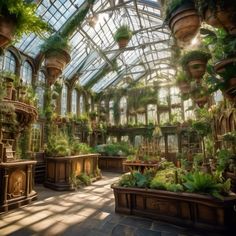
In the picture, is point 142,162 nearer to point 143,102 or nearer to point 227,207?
point 227,207

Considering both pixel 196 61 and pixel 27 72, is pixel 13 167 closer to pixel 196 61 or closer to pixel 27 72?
pixel 196 61

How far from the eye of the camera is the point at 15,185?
12.8 ft

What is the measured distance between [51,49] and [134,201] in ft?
11.7

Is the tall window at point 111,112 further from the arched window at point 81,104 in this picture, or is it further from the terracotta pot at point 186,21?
the terracotta pot at point 186,21

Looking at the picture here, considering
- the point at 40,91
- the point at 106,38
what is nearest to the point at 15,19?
the point at 40,91

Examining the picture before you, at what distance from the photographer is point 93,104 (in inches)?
596

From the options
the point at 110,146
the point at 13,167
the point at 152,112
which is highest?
the point at 152,112

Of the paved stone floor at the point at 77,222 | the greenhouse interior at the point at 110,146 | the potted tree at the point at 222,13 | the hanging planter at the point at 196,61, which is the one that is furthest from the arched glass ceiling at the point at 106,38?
the paved stone floor at the point at 77,222

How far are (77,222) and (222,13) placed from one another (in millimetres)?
3395

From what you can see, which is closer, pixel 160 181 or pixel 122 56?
pixel 160 181

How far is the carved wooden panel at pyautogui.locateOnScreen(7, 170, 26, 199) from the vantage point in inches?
150

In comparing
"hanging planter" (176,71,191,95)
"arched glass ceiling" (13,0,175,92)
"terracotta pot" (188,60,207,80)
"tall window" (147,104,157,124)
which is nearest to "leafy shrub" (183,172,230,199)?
"terracotta pot" (188,60,207,80)

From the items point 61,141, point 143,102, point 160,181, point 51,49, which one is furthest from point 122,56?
point 160,181

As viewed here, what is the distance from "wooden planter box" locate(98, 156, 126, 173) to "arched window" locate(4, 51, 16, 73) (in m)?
6.08
